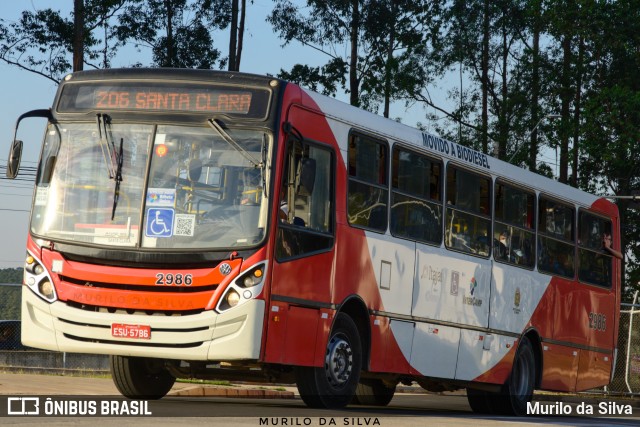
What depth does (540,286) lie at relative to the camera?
68.4 feet

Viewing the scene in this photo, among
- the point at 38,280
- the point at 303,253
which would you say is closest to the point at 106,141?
the point at 38,280

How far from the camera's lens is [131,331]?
13641 millimetres

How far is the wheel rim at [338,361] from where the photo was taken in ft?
49.3

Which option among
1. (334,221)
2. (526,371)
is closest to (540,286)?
(526,371)

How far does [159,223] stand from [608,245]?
11.6m

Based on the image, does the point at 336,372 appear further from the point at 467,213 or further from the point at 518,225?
the point at 518,225

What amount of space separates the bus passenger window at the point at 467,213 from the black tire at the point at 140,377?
13.9ft

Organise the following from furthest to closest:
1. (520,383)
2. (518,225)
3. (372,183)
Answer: (520,383) → (518,225) → (372,183)

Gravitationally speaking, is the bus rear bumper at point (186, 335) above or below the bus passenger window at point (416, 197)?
below

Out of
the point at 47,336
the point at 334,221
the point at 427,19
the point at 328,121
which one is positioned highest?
the point at 427,19

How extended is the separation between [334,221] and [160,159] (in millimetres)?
2176

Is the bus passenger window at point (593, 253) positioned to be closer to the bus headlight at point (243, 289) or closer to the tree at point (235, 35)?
the bus headlight at point (243, 289)

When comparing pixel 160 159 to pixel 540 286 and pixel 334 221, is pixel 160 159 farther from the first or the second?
pixel 540 286

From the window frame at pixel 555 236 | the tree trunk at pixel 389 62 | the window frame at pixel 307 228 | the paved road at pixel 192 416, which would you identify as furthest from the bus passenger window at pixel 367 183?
the tree trunk at pixel 389 62
